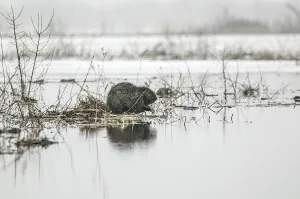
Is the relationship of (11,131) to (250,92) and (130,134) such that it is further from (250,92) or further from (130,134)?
(250,92)

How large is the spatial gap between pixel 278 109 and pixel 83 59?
24.5 metres

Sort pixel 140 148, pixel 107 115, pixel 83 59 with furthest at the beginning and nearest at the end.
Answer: pixel 83 59 < pixel 107 115 < pixel 140 148

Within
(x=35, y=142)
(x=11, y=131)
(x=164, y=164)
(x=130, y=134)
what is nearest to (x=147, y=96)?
(x=130, y=134)

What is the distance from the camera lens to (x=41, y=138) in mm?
8180

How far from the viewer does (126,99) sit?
10.8 m

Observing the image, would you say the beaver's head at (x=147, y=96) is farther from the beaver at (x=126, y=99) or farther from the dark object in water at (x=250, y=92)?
the dark object in water at (x=250, y=92)

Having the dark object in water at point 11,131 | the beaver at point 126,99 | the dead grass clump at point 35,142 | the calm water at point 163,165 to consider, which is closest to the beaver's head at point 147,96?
the beaver at point 126,99

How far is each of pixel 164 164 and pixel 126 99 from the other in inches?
168

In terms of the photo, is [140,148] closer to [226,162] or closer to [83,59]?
[226,162]

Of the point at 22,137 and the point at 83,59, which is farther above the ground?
the point at 83,59

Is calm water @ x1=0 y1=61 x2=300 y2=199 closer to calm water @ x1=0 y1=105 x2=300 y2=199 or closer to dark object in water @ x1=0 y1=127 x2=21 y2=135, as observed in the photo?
calm water @ x1=0 y1=105 x2=300 y2=199

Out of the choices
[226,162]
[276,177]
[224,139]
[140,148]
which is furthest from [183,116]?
[276,177]

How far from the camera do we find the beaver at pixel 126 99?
1080 centimetres

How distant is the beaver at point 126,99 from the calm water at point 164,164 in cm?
101
